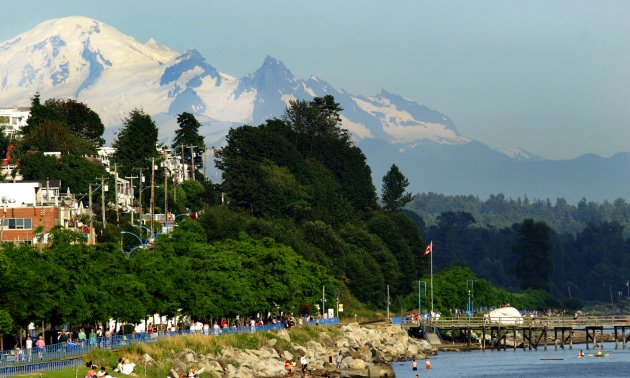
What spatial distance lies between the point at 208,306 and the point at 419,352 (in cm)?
5234

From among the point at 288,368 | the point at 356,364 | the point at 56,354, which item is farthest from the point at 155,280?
the point at 56,354

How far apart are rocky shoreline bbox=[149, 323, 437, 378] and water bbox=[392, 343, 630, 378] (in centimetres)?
371

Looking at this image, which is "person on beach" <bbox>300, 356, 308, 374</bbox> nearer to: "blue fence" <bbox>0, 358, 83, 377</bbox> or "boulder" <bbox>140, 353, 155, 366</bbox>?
"boulder" <bbox>140, 353, 155, 366</bbox>

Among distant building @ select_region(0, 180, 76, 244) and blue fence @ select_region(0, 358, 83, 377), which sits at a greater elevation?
distant building @ select_region(0, 180, 76, 244)

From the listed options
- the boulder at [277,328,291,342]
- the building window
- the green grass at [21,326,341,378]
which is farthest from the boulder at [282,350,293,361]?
the building window

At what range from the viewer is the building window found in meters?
175

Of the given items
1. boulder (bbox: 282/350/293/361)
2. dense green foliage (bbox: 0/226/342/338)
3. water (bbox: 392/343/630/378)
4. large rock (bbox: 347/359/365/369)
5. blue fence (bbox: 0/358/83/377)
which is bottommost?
water (bbox: 392/343/630/378)

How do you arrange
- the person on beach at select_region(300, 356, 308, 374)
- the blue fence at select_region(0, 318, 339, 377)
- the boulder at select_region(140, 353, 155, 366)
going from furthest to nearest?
the person on beach at select_region(300, 356, 308, 374), the boulder at select_region(140, 353, 155, 366), the blue fence at select_region(0, 318, 339, 377)

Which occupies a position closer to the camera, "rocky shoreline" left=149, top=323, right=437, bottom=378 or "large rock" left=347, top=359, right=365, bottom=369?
"rocky shoreline" left=149, top=323, right=437, bottom=378

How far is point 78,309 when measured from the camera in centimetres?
10231

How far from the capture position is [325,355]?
143750 millimetres

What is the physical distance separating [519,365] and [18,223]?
6477 centimetres

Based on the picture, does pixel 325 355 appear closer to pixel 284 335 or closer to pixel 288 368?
pixel 284 335

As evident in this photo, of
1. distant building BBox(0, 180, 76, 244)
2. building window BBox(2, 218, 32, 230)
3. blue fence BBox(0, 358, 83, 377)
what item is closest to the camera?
blue fence BBox(0, 358, 83, 377)
